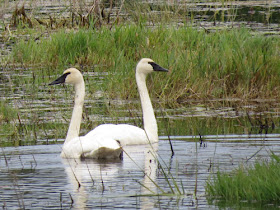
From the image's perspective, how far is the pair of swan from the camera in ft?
26.7

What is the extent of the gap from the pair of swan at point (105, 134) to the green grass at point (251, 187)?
2105mm

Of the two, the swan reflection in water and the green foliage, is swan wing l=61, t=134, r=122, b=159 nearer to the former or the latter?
the swan reflection in water

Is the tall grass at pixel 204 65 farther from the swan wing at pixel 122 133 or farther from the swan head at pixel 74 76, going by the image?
the swan wing at pixel 122 133

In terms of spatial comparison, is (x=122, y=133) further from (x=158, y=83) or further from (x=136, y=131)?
(x=158, y=83)

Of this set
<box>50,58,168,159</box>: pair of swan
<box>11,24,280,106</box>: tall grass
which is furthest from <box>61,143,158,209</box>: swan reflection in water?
<box>11,24,280,106</box>: tall grass

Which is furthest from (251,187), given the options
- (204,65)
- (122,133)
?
(204,65)

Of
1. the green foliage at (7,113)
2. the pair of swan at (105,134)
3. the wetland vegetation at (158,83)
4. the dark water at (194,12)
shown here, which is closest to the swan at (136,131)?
the pair of swan at (105,134)

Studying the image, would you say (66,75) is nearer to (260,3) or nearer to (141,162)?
(141,162)

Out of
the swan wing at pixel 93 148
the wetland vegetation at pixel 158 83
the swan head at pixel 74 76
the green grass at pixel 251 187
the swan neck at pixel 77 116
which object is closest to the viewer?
the green grass at pixel 251 187

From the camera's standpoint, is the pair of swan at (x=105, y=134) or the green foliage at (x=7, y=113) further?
the green foliage at (x=7, y=113)

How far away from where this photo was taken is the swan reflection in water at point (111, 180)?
20.1 feet

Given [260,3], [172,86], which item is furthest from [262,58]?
[260,3]

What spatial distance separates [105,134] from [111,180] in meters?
1.76

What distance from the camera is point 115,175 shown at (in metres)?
7.18
